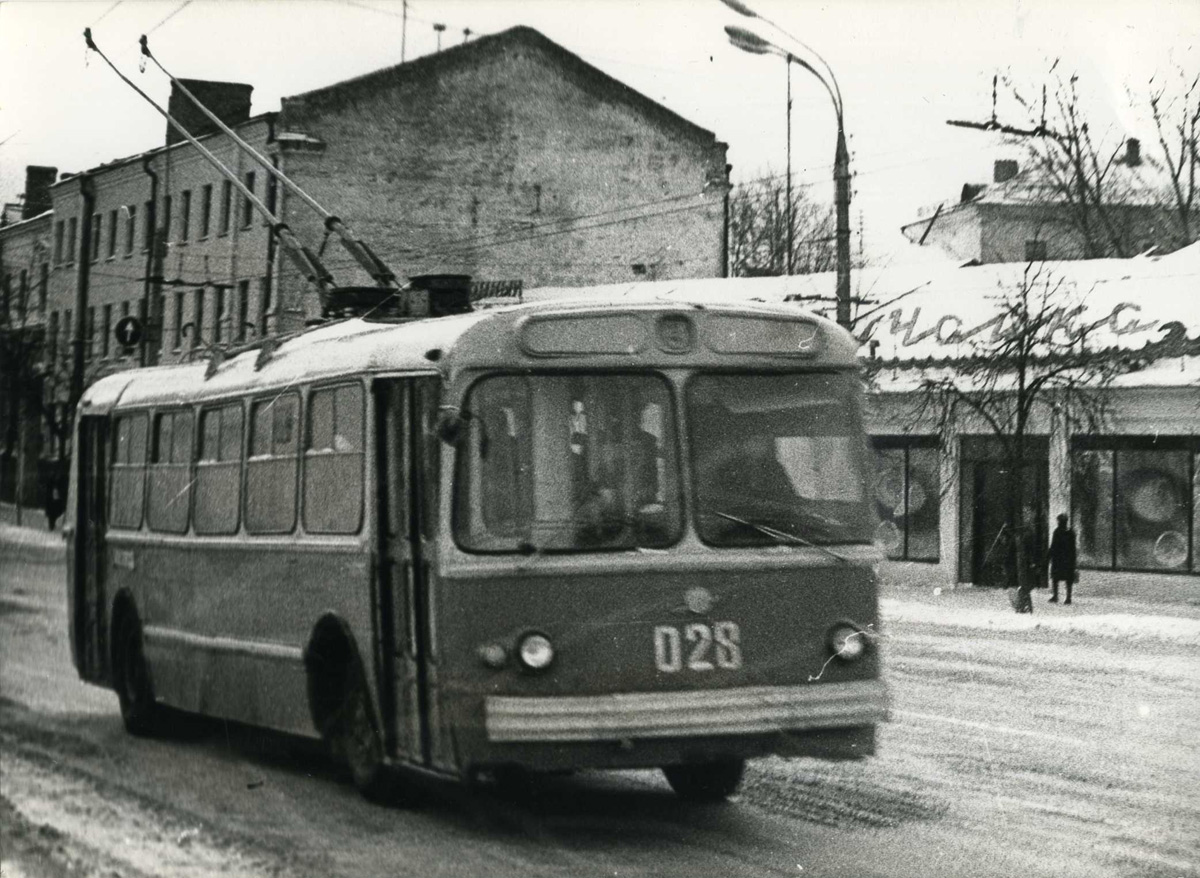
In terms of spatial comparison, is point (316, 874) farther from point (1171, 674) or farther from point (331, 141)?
point (331, 141)

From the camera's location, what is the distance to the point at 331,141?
2139 cm

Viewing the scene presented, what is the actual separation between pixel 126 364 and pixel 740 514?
34.9ft

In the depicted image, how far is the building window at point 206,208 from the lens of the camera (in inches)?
575

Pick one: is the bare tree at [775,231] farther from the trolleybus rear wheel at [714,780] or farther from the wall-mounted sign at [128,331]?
the trolleybus rear wheel at [714,780]

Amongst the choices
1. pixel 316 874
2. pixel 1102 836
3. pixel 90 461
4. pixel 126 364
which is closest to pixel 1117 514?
pixel 126 364

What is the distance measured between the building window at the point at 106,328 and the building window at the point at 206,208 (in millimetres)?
1777

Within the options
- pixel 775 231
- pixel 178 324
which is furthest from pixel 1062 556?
pixel 178 324

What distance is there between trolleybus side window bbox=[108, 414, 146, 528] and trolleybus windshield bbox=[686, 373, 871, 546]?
5.30 m

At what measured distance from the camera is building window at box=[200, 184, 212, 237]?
14.6 meters

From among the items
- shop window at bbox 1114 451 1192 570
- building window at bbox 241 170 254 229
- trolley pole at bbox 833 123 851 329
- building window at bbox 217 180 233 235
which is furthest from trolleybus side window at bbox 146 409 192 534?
shop window at bbox 1114 451 1192 570

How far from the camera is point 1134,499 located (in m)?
24.6

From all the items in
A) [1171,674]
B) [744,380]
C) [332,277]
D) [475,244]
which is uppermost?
[475,244]

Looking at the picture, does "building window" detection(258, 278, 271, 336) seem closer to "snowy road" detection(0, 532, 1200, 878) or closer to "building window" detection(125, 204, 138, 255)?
"snowy road" detection(0, 532, 1200, 878)

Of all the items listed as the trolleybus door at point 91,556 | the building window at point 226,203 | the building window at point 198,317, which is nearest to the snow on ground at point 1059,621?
the building window at point 198,317
